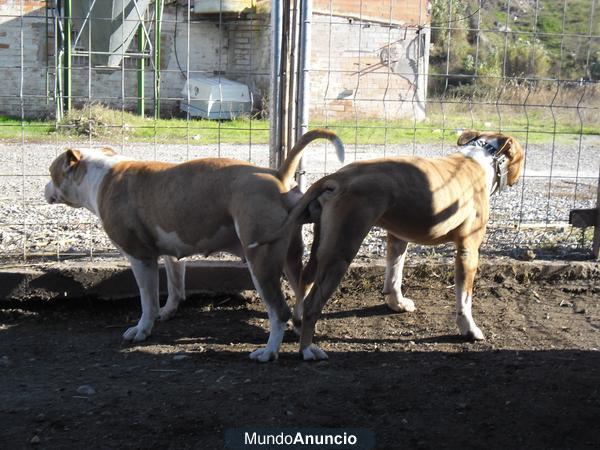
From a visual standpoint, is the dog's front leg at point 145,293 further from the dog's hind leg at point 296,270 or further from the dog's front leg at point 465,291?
the dog's front leg at point 465,291

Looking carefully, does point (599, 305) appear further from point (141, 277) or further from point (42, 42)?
A: point (42, 42)

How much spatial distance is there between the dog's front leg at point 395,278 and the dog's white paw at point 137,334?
1759 millimetres

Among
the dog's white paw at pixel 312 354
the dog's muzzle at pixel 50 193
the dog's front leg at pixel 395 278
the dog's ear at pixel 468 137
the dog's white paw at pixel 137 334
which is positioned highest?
the dog's ear at pixel 468 137

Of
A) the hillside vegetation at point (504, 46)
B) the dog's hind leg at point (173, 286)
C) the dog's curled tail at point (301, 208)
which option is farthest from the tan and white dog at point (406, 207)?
the dog's hind leg at point (173, 286)

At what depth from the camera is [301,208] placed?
497 cm

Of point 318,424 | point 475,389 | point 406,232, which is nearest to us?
point 318,424

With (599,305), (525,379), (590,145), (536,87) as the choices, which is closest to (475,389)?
(525,379)

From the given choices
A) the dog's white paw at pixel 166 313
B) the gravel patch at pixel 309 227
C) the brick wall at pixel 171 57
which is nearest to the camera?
the dog's white paw at pixel 166 313

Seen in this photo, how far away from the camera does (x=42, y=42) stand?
70.8 feet

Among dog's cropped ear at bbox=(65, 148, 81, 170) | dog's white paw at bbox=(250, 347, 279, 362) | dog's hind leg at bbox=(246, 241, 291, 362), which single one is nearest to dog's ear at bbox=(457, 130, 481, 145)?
dog's hind leg at bbox=(246, 241, 291, 362)

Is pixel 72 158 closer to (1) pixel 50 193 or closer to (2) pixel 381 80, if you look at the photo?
(1) pixel 50 193

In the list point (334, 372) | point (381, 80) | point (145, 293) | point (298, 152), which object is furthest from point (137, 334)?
point (381, 80)

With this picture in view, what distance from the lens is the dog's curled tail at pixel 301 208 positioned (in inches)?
195

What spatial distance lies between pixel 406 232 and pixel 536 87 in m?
3.40
